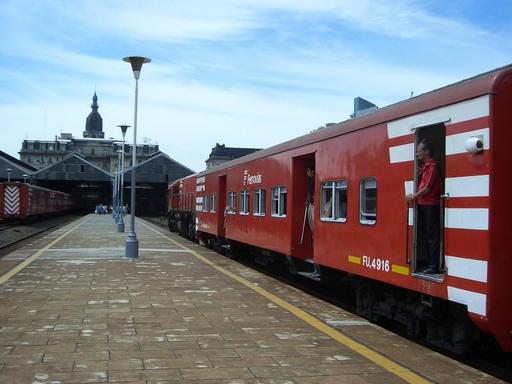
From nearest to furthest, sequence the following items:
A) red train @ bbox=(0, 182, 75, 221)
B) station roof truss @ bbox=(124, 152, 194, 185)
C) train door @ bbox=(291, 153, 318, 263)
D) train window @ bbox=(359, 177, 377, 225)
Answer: train window @ bbox=(359, 177, 377, 225), train door @ bbox=(291, 153, 318, 263), red train @ bbox=(0, 182, 75, 221), station roof truss @ bbox=(124, 152, 194, 185)

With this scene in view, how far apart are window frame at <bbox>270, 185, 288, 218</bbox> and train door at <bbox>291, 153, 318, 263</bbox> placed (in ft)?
1.43

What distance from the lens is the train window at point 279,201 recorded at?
11617 mm

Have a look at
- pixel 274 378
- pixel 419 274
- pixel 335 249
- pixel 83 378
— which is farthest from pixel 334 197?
pixel 83 378

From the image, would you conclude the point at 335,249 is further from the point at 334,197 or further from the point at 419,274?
the point at 419,274

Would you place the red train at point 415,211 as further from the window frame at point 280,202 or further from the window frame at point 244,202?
the window frame at point 244,202

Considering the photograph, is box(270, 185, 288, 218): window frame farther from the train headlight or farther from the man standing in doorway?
the train headlight

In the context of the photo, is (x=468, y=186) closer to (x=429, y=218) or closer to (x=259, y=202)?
(x=429, y=218)

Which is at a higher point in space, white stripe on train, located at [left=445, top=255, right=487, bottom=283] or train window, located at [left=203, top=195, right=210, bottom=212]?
train window, located at [left=203, top=195, right=210, bottom=212]

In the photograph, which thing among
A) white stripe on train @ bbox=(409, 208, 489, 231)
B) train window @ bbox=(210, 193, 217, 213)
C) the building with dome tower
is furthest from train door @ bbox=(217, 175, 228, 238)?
the building with dome tower

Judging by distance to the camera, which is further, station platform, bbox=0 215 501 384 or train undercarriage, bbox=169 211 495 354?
train undercarriage, bbox=169 211 495 354

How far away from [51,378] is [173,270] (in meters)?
8.71

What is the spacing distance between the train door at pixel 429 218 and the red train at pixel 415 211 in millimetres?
22

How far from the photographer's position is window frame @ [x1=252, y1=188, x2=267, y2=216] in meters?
13.2

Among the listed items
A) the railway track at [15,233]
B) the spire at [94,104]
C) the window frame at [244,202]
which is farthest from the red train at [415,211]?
the spire at [94,104]
